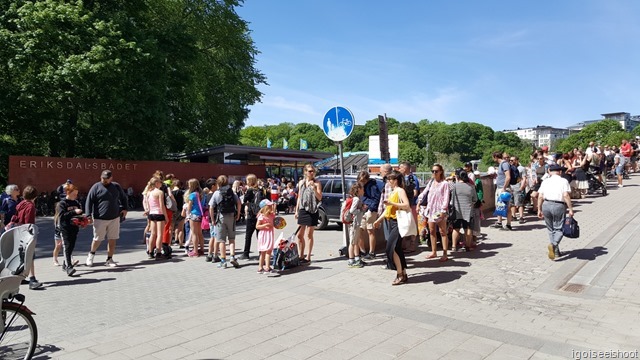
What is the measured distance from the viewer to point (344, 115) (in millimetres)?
8219

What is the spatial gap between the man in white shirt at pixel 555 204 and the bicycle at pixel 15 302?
7716mm

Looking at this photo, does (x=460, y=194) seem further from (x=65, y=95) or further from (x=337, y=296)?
(x=65, y=95)

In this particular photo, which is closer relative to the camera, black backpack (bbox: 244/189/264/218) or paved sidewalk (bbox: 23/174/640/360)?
paved sidewalk (bbox: 23/174/640/360)

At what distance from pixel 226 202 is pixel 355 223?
2.47 metres

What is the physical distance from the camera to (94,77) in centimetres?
2069

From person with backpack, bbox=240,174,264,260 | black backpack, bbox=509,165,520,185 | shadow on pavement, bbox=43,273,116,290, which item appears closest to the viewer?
shadow on pavement, bbox=43,273,116,290

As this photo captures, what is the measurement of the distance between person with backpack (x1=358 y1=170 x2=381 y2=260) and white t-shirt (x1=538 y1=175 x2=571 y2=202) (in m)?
3.03

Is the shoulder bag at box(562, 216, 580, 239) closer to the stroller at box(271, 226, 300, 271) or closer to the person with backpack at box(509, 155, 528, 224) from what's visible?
the person with backpack at box(509, 155, 528, 224)

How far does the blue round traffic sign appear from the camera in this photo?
8133mm

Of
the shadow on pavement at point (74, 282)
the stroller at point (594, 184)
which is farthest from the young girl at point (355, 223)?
the stroller at point (594, 184)

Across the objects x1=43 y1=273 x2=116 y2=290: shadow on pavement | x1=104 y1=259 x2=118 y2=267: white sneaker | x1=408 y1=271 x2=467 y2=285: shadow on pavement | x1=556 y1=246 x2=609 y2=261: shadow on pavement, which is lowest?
x1=408 y1=271 x2=467 y2=285: shadow on pavement

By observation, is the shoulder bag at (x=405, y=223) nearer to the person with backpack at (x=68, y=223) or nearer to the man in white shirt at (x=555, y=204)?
the man in white shirt at (x=555, y=204)

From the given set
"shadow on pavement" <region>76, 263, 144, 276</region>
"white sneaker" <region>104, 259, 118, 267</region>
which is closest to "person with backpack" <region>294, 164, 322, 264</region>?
"shadow on pavement" <region>76, 263, 144, 276</region>

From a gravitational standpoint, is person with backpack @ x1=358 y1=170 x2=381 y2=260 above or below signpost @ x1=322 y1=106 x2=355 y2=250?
below
